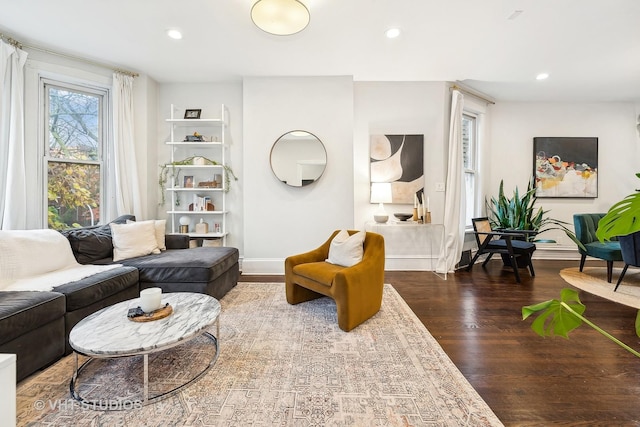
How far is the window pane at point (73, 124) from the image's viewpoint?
3.11m

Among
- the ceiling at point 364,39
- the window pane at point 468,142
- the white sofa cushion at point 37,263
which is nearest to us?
the white sofa cushion at point 37,263

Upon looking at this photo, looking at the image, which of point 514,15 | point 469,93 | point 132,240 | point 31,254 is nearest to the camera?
point 31,254

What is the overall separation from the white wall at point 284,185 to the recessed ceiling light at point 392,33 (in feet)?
3.24

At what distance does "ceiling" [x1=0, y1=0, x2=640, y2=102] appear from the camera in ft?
7.77

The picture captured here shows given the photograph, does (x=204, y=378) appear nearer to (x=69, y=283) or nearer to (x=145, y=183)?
(x=69, y=283)

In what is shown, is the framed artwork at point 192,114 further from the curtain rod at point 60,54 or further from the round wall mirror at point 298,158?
the round wall mirror at point 298,158

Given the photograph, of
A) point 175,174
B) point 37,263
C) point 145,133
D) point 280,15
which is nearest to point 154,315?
point 37,263

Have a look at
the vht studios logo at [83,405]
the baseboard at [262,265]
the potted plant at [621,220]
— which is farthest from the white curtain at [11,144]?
the potted plant at [621,220]

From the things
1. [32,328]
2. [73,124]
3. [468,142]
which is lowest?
[32,328]

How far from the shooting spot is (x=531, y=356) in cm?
183

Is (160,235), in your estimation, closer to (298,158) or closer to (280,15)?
(298,158)

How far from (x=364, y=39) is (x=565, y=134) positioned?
4264 mm

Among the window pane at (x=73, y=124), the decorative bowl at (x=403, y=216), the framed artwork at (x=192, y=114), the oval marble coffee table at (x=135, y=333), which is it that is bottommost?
the oval marble coffee table at (x=135, y=333)

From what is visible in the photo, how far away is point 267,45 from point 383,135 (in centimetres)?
197
